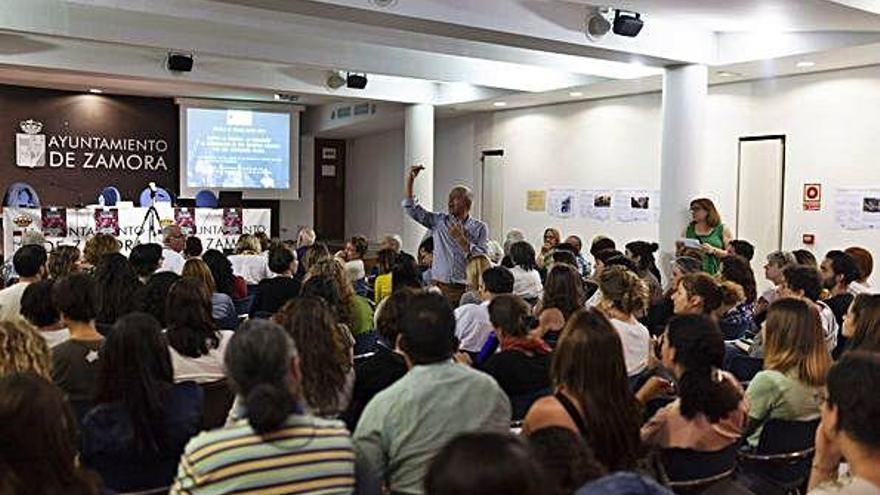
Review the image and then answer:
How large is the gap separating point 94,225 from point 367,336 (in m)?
7.45

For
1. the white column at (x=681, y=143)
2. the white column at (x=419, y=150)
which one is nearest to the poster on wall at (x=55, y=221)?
the white column at (x=419, y=150)

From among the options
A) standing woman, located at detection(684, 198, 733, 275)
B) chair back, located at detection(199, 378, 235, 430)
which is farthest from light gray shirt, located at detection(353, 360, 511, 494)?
standing woman, located at detection(684, 198, 733, 275)

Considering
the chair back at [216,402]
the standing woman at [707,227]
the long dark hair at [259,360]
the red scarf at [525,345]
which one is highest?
the standing woman at [707,227]

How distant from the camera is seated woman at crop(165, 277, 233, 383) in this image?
3738 millimetres

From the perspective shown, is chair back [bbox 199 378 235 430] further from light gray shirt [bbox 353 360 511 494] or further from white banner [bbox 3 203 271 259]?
white banner [bbox 3 203 271 259]

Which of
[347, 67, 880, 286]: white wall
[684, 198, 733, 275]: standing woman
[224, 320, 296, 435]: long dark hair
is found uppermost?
[347, 67, 880, 286]: white wall

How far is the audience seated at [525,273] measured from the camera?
633 cm

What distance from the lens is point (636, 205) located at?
36.2 feet

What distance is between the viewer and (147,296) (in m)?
4.65

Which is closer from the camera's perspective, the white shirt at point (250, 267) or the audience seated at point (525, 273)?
the audience seated at point (525, 273)

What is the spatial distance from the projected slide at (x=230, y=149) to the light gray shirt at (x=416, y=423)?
40.9ft

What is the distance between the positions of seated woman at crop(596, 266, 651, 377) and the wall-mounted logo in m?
11.6

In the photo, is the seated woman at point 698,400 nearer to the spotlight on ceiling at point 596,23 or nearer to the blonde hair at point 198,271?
the blonde hair at point 198,271

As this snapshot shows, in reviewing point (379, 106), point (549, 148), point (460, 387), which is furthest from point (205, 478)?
point (379, 106)
